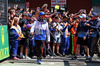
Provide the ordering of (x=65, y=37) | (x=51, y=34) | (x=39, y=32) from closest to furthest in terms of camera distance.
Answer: (x=39, y=32) < (x=51, y=34) < (x=65, y=37)

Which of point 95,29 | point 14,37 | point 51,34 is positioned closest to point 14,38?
point 14,37

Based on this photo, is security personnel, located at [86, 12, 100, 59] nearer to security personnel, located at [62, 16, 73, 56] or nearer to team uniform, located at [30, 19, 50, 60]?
security personnel, located at [62, 16, 73, 56]

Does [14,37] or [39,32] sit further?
[14,37]

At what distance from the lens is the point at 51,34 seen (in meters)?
10.6

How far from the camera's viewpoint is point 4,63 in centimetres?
904

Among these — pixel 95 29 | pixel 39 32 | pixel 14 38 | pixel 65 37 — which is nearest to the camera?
pixel 39 32

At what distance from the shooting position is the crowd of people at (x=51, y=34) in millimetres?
8992

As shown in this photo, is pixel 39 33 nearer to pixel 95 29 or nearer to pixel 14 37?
pixel 14 37

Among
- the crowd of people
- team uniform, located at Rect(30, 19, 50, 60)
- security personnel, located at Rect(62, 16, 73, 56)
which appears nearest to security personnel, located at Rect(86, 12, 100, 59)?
the crowd of people

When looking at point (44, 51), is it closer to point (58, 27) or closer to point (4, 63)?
point (58, 27)

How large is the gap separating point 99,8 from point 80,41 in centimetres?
1079

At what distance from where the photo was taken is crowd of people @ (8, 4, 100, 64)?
899 centimetres

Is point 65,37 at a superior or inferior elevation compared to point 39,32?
inferior

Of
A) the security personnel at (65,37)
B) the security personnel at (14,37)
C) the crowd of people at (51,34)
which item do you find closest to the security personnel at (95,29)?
the crowd of people at (51,34)
